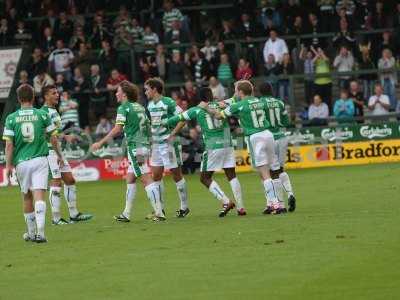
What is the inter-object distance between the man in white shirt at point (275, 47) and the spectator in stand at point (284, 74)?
9.8 inches

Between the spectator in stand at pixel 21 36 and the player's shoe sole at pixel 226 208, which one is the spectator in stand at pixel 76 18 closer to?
the spectator in stand at pixel 21 36

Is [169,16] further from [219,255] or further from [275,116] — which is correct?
[219,255]

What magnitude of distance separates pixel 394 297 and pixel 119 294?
2811 mm

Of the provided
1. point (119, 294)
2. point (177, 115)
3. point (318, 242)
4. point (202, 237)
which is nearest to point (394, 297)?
point (119, 294)

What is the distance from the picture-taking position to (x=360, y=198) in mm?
23047

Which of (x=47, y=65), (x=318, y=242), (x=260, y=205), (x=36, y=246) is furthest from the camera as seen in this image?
(x=47, y=65)

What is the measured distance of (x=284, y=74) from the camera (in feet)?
112

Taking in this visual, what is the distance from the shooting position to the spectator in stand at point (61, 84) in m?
34.6

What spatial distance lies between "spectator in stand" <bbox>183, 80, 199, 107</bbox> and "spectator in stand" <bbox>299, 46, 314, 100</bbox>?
116 inches

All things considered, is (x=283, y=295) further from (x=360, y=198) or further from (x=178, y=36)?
(x=178, y=36)

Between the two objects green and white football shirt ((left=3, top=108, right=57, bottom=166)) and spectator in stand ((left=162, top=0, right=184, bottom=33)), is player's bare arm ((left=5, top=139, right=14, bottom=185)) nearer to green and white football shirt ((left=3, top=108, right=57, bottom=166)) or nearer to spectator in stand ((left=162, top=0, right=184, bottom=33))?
green and white football shirt ((left=3, top=108, right=57, bottom=166))

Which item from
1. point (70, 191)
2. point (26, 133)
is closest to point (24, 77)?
point (70, 191)

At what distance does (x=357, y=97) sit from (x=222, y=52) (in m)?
3.72

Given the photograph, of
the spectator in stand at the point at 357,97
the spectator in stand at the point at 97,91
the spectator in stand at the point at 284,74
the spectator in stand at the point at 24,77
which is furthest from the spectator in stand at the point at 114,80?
the spectator in stand at the point at 357,97
